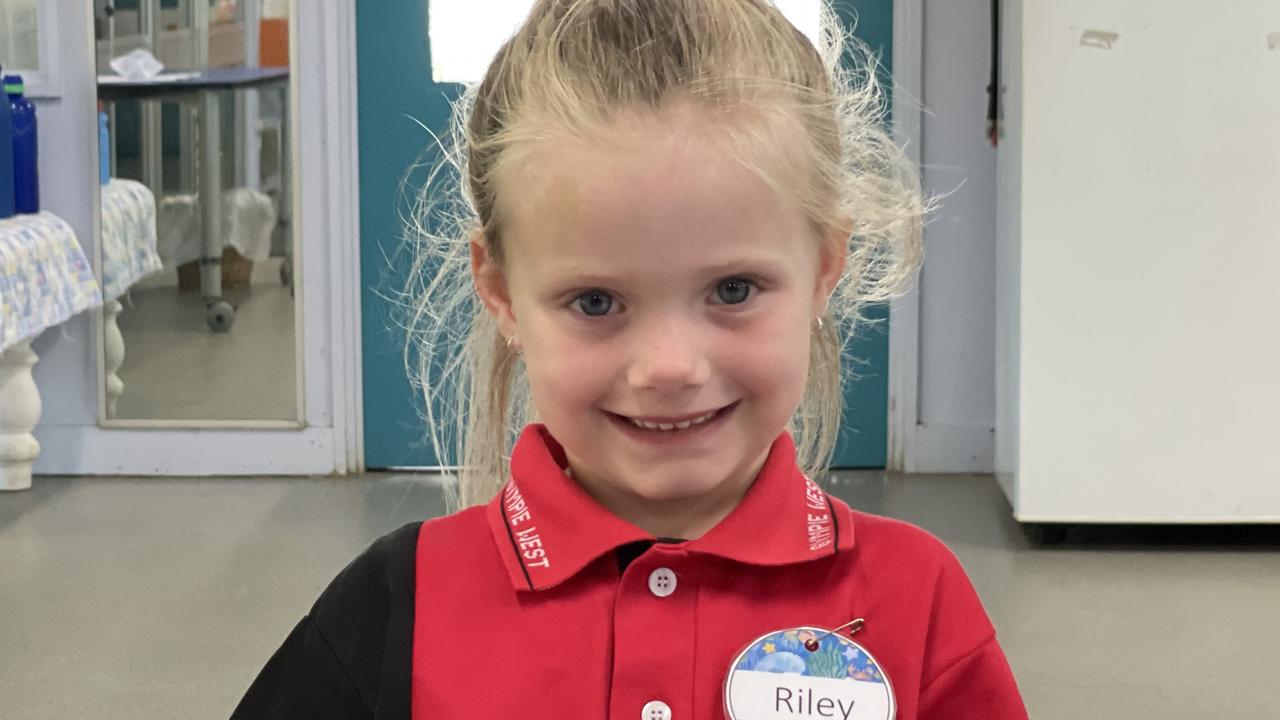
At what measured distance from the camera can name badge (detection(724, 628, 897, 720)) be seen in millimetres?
812

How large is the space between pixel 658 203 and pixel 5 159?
2858 millimetres

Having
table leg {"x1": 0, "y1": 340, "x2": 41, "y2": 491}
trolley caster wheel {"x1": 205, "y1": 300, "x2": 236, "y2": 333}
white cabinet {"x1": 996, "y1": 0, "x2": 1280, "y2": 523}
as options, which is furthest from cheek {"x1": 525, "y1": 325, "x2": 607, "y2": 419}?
trolley caster wheel {"x1": 205, "y1": 300, "x2": 236, "y2": 333}

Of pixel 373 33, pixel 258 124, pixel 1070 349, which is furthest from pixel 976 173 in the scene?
pixel 258 124

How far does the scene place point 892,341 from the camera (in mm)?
3682

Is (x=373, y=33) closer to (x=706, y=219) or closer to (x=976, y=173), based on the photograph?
(x=976, y=173)

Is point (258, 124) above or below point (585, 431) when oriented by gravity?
above

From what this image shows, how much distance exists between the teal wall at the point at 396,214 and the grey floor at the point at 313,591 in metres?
0.10

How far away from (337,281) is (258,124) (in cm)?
39

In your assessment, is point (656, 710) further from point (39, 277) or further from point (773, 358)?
point (39, 277)

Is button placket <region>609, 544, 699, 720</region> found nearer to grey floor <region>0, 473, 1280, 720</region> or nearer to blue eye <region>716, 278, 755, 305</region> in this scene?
blue eye <region>716, 278, 755, 305</region>

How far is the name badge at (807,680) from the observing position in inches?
31.9

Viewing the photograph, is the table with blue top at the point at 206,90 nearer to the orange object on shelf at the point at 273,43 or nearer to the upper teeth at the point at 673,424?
the orange object on shelf at the point at 273,43

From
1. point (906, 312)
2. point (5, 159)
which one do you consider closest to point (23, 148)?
point (5, 159)

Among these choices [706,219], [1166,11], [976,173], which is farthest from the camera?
[976,173]
